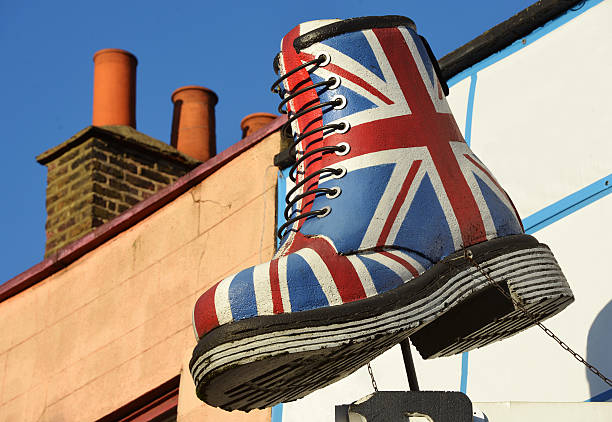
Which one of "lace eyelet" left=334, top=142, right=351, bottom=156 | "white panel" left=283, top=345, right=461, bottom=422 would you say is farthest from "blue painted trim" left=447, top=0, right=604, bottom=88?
"lace eyelet" left=334, top=142, right=351, bottom=156

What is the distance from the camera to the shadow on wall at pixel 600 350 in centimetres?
332

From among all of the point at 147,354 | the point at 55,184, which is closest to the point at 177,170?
the point at 55,184

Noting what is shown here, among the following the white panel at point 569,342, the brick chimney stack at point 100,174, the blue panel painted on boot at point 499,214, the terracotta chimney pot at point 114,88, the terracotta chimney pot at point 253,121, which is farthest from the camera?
the terracotta chimney pot at point 253,121

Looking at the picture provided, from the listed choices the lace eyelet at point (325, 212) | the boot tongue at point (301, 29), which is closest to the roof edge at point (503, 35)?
the boot tongue at point (301, 29)

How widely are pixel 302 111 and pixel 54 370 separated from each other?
13.7 ft

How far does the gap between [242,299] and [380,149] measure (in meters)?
0.52

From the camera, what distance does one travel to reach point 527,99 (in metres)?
4.23

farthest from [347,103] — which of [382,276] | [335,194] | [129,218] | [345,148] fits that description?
[129,218]

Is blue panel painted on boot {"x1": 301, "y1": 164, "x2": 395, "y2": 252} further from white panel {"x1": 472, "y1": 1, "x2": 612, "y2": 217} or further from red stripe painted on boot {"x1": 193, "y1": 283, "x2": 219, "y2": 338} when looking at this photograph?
white panel {"x1": 472, "y1": 1, "x2": 612, "y2": 217}

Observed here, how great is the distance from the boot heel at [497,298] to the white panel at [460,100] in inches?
79.3

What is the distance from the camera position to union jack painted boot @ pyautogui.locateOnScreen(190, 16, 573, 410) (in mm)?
2123

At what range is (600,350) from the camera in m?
3.39

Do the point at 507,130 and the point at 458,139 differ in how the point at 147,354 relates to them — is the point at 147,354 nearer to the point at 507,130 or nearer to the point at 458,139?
the point at 507,130

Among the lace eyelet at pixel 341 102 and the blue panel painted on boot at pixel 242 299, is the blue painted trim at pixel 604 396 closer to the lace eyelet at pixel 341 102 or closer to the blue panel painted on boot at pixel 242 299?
the lace eyelet at pixel 341 102
